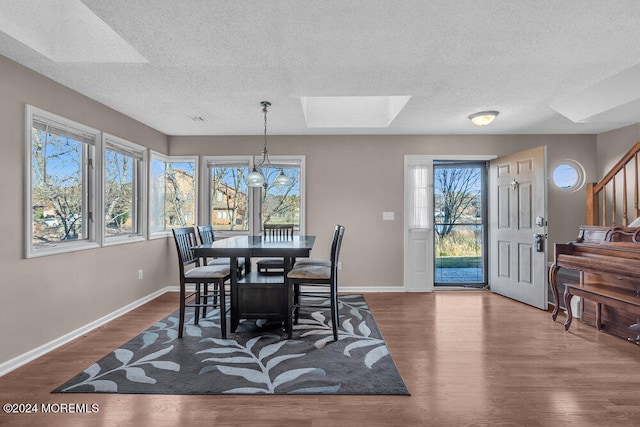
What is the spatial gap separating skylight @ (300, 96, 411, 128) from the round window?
2.72 metres

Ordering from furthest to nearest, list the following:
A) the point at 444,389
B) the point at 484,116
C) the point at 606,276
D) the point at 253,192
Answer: the point at 253,192 < the point at 484,116 < the point at 606,276 < the point at 444,389

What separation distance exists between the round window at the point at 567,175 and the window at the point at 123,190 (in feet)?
19.3

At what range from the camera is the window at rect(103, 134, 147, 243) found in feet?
12.3

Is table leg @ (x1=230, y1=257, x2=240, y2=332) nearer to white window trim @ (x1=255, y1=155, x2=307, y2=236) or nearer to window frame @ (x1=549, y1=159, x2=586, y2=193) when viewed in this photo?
white window trim @ (x1=255, y1=155, x2=307, y2=236)

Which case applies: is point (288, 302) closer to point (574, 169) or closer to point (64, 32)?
point (64, 32)

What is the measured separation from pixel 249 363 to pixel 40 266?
196cm

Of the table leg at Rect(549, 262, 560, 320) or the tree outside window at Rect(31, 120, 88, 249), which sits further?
the table leg at Rect(549, 262, 560, 320)

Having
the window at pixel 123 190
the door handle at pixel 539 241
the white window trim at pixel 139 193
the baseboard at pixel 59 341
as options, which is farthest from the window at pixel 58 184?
the door handle at pixel 539 241

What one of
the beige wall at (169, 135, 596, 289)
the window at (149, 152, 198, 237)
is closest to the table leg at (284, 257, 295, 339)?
the beige wall at (169, 135, 596, 289)

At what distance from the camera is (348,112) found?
4.50 meters

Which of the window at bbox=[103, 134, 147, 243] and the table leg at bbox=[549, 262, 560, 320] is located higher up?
→ the window at bbox=[103, 134, 147, 243]

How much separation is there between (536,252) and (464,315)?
4.00 ft

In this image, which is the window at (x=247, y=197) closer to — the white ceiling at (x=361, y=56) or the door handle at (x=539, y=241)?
the white ceiling at (x=361, y=56)

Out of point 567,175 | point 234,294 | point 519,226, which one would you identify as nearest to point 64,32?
point 234,294
